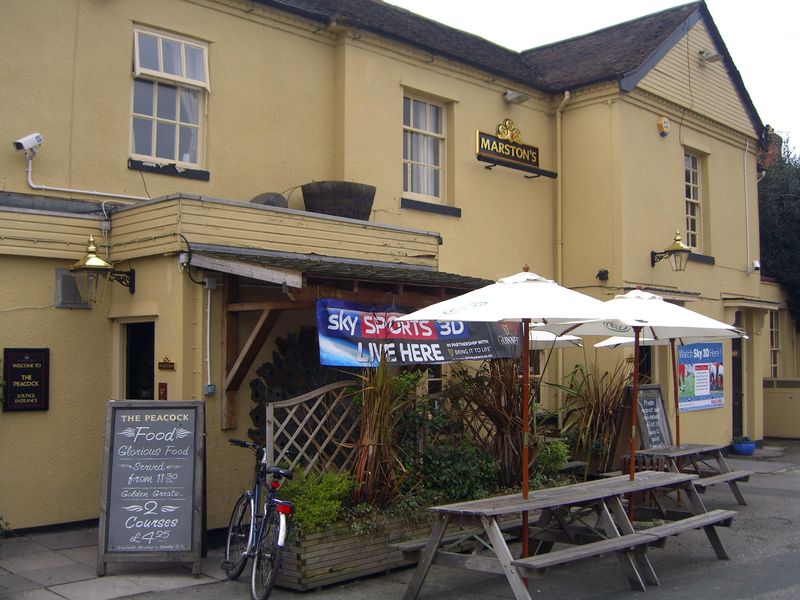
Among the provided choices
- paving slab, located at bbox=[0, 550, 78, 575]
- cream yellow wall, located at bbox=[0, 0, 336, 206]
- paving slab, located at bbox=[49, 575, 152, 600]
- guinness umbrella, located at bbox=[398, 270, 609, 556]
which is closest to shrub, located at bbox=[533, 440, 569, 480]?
guinness umbrella, located at bbox=[398, 270, 609, 556]

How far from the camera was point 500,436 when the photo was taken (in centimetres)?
910

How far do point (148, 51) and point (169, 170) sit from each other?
4.64 ft

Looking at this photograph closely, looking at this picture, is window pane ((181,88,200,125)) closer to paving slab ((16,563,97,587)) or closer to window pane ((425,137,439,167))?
window pane ((425,137,439,167))

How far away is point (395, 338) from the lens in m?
8.59

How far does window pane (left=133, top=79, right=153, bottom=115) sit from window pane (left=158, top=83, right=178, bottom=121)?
0.36ft

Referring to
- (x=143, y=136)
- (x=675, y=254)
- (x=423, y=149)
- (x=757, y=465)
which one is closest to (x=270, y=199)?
(x=143, y=136)

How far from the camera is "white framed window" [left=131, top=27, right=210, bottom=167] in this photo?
9.82 meters

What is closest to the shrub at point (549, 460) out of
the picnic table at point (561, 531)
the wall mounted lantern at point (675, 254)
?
the picnic table at point (561, 531)

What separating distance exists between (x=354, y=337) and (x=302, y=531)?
6.72ft

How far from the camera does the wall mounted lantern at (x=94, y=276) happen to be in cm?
855

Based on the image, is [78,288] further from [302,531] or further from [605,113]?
[605,113]

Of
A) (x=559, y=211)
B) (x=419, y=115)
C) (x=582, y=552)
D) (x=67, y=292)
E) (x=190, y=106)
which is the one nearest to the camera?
(x=582, y=552)

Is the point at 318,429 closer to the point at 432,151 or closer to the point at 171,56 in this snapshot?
the point at 171,56

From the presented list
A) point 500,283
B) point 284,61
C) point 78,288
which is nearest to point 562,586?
point 500,283
